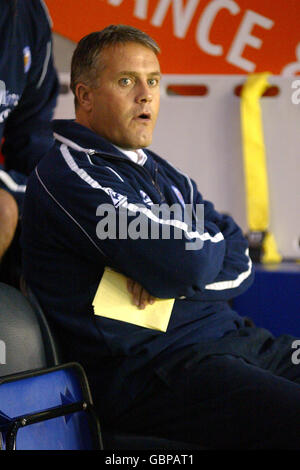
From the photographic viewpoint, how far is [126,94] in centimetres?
133

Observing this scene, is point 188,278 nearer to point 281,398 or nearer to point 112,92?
point 281,398

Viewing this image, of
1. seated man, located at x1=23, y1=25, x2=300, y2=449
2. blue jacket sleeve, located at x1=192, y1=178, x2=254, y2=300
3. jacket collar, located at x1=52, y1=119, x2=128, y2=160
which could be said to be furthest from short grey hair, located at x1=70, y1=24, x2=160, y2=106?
blue jacket sleeve, located at x1=192, y1=178, x2=254, y2=300

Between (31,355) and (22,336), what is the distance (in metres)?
0.04

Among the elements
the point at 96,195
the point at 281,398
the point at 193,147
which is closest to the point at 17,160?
the point at 193,147

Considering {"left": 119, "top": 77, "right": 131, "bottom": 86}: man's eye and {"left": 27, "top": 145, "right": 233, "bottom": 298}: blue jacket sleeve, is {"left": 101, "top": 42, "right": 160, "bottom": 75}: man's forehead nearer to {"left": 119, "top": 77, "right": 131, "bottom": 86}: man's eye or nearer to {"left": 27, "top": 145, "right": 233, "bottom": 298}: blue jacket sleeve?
{"left": 119, "top": 77, "right": 131, "bottom": 86}: man's eye

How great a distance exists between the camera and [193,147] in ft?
6.68

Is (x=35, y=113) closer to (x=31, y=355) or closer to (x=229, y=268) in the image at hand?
(x=229, y=268)

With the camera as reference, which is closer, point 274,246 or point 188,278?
point 188,278

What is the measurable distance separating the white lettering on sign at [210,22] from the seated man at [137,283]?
92 cm

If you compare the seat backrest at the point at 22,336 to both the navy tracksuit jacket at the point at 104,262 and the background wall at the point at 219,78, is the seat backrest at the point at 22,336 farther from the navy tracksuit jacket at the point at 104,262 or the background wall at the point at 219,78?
the background wall at the point at 219,78

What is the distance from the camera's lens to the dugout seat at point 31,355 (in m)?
1.08
